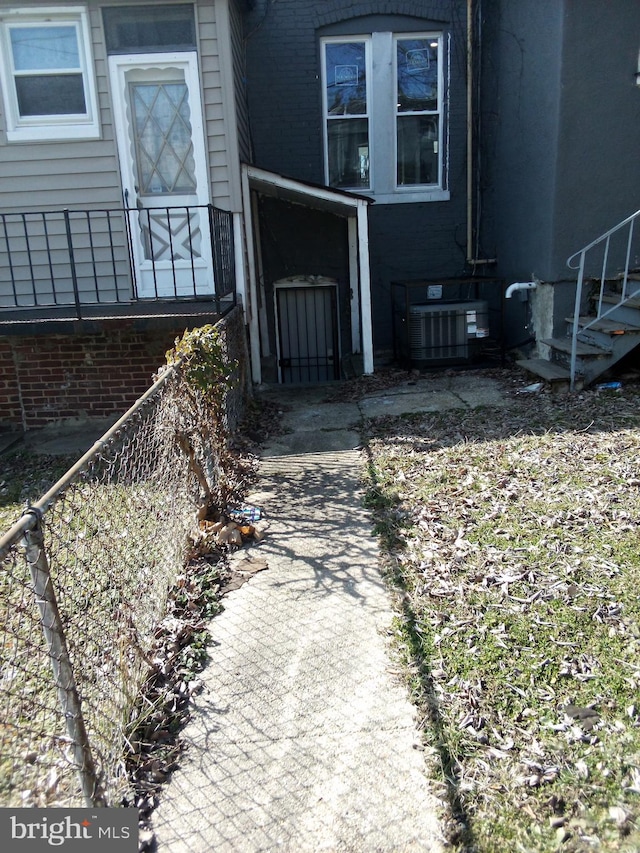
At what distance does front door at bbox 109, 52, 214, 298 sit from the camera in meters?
6.97

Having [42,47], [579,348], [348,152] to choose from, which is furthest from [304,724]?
[348,152]

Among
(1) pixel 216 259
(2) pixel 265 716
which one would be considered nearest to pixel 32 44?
(1) pixel 216 259

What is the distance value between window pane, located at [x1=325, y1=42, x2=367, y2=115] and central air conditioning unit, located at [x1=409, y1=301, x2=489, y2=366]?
3088mm

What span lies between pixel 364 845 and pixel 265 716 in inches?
26.8

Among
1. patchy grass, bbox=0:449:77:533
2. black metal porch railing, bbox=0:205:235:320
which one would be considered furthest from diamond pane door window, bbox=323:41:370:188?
patchy grass, bbox=0:449:77:533

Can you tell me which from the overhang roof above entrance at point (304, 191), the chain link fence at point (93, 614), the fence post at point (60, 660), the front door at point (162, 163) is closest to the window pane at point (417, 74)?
the overhang roof above entrance at point (304, 191)

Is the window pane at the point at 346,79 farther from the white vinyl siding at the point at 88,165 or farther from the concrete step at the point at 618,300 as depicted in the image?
the concrete step at the point at 618,300

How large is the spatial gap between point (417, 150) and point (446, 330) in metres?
2.83

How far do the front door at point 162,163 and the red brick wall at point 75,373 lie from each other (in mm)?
671

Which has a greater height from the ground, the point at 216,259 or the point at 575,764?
the point at 216,259

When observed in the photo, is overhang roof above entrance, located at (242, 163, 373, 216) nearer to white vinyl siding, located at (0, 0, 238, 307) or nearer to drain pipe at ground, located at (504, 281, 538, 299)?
white vinyl siding, located at (0, 0, 238, 307)

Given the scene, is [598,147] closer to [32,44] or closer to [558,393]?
[558,393]

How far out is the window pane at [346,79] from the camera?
9141 millimetres

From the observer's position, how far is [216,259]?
20.0ft
